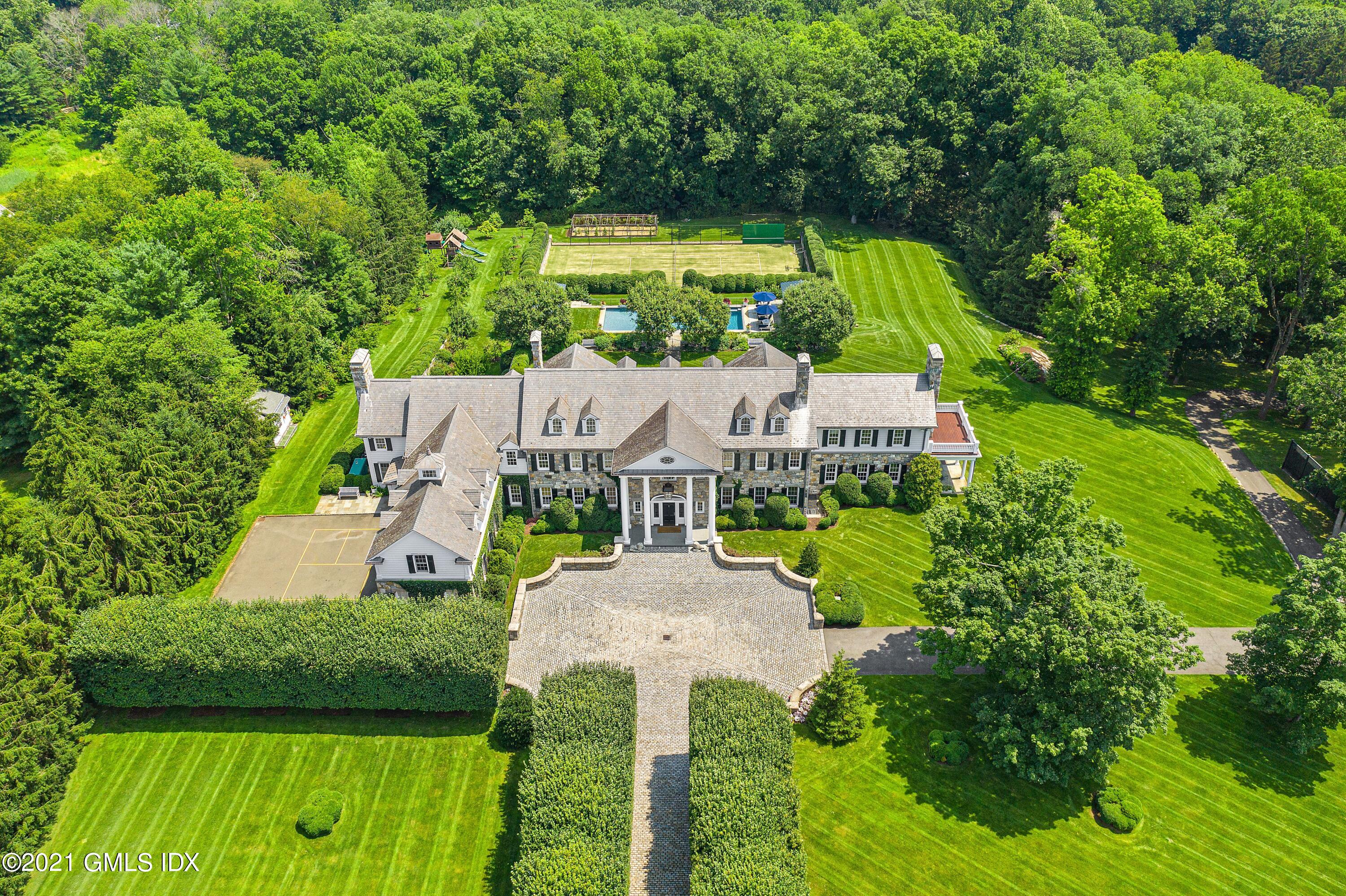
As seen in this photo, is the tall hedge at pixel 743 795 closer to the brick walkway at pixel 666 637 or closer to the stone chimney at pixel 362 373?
the brick walkway at pixel 666 637

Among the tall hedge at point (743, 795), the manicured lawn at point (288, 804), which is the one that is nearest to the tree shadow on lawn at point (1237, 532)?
the tall hedge at point (743, 795)

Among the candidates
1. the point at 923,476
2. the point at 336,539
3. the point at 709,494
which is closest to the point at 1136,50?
the point at 923,476

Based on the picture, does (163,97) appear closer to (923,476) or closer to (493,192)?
(493,192)

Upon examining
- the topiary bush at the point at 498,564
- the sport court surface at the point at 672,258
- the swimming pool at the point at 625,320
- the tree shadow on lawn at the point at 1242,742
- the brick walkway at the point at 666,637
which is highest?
the sport court surface at the point at 672,258

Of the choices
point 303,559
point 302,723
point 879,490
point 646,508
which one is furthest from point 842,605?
point 303,559

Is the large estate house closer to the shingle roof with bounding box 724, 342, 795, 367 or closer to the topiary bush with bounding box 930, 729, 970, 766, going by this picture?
the shingle roof with bounding box 724, 342, 795, 367

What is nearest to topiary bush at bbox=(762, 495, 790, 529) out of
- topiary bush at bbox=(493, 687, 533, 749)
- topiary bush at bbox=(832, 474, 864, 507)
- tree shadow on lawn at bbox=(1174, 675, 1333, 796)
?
topiary bush at bbox=(832, 474, 864, 507)
